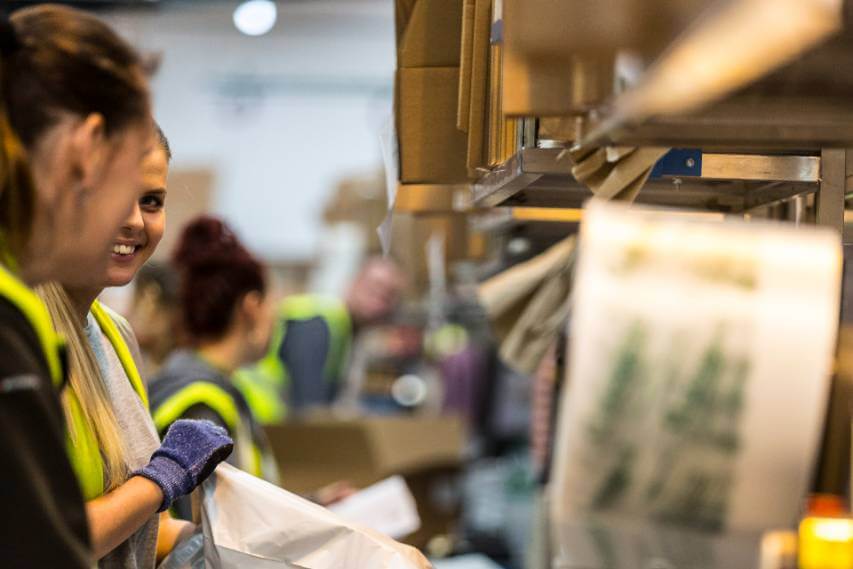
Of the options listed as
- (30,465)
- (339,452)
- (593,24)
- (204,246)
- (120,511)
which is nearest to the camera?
(30,465)

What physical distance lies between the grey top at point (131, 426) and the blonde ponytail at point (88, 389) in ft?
0.14

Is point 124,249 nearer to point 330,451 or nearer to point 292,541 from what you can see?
point 292,541

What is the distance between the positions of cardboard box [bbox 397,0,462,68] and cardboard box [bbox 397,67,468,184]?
2cm

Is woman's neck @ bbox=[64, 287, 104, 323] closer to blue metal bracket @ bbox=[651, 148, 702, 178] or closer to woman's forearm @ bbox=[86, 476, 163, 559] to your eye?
woman's forearm @ bbox=[86, 476, 163, 559]

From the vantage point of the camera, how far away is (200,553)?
5.88ft

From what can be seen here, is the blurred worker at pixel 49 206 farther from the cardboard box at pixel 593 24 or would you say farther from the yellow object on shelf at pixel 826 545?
the yellow object on shelf at pixel 826 545

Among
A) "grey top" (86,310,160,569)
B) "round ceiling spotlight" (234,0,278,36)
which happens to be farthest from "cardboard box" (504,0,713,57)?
"round ceiling spotlight" (234,0,278,36)

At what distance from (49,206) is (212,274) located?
6.85ft

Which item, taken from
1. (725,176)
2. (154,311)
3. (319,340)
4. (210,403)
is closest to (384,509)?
(210,403)

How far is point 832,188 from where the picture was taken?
171 cm

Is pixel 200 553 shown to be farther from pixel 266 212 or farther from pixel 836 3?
pixel 266 212

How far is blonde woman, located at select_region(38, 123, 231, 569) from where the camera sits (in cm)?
157

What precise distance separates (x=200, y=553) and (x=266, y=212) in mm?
8118

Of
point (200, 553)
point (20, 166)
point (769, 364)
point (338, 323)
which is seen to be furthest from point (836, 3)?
point (338, 323)
